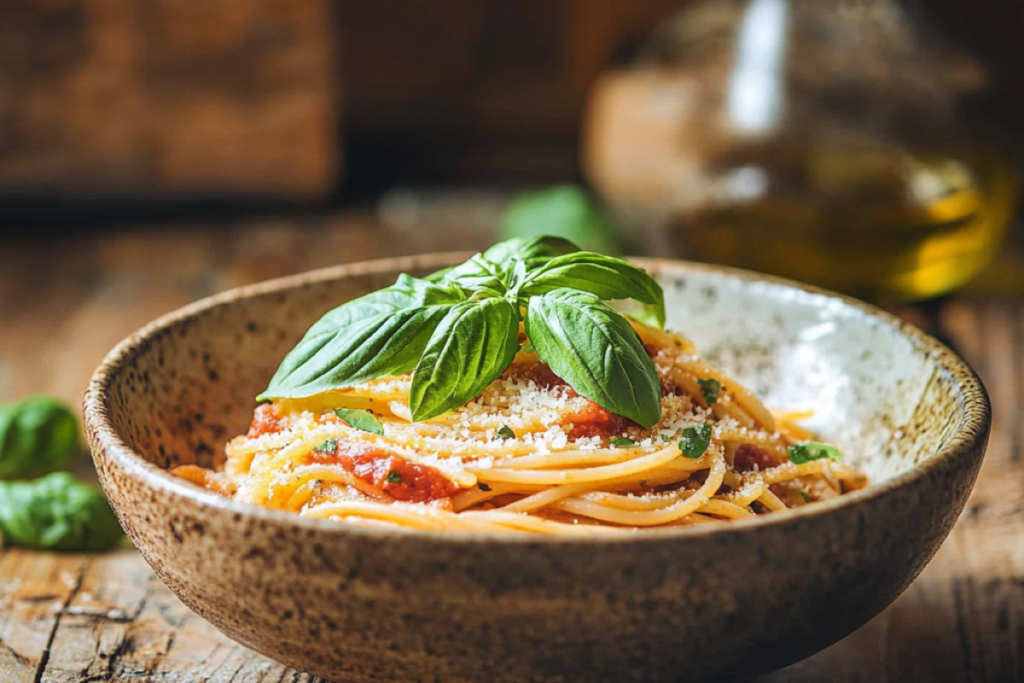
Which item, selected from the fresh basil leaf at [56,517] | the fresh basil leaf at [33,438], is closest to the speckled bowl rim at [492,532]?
the fresh basil leaf at [56,517]

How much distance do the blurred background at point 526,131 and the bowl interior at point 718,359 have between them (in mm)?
2073

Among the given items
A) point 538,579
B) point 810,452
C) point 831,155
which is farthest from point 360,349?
point 831,155

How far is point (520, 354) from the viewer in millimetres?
2344

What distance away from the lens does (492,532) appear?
1.75 metres

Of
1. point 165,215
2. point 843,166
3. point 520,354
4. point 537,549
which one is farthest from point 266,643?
point 165,215

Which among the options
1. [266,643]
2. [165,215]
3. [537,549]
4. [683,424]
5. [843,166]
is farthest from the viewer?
[165,215]

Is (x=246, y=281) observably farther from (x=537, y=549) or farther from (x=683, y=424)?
(x=537, y=549)

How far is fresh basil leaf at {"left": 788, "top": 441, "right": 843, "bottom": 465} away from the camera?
8.21 ft

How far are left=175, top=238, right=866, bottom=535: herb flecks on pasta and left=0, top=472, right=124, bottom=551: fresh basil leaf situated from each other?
70cm

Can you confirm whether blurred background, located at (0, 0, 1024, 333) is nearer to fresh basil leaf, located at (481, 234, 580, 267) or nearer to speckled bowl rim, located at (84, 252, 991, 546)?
speckled bowl rim, located at (84, 252, 991, 546)

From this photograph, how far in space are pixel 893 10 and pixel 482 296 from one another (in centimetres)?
363

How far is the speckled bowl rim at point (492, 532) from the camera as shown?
165 centimetres

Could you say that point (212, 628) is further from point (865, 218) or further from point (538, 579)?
point (865, 218)

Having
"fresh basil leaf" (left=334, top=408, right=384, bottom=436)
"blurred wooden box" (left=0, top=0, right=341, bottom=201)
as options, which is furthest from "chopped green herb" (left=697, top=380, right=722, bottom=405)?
"blurred wooden box" (left=0, top=0, right=341, bottom=201)
